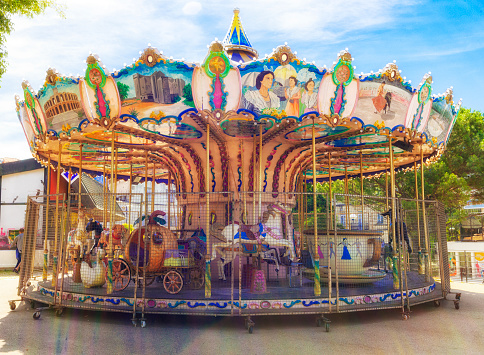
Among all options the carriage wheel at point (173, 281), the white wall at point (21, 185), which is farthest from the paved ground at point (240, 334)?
the white wall at point (21, 185)

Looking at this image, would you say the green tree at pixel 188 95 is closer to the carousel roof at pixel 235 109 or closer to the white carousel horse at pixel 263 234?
the carousel roof at pixel 235 109

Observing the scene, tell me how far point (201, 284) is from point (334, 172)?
35.5ft

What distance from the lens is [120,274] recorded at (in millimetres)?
8375

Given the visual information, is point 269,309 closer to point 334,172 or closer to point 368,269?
point 368,269

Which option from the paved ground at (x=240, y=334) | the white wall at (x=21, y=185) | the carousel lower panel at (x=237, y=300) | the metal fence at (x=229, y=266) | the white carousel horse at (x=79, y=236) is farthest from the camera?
the white wall at (x=21, y=185)

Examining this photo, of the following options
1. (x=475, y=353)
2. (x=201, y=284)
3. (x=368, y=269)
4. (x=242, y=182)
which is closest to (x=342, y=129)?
(x=242, y=182)

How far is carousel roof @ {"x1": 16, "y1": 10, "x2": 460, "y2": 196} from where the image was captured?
786 cm

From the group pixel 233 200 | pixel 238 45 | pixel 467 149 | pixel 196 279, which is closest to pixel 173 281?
pixel 196 279

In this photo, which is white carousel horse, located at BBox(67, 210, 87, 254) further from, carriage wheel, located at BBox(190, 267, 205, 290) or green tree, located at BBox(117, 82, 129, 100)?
green tree, located at BBox(117, 82, 129, 100)

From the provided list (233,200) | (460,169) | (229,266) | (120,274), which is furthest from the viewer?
(460,169)

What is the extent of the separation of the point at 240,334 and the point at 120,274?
2.86 m

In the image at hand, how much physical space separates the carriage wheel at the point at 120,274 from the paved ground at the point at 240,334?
0.59 meters

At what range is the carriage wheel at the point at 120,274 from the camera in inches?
329

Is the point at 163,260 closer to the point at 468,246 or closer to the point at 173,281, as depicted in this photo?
the point at 173,281
